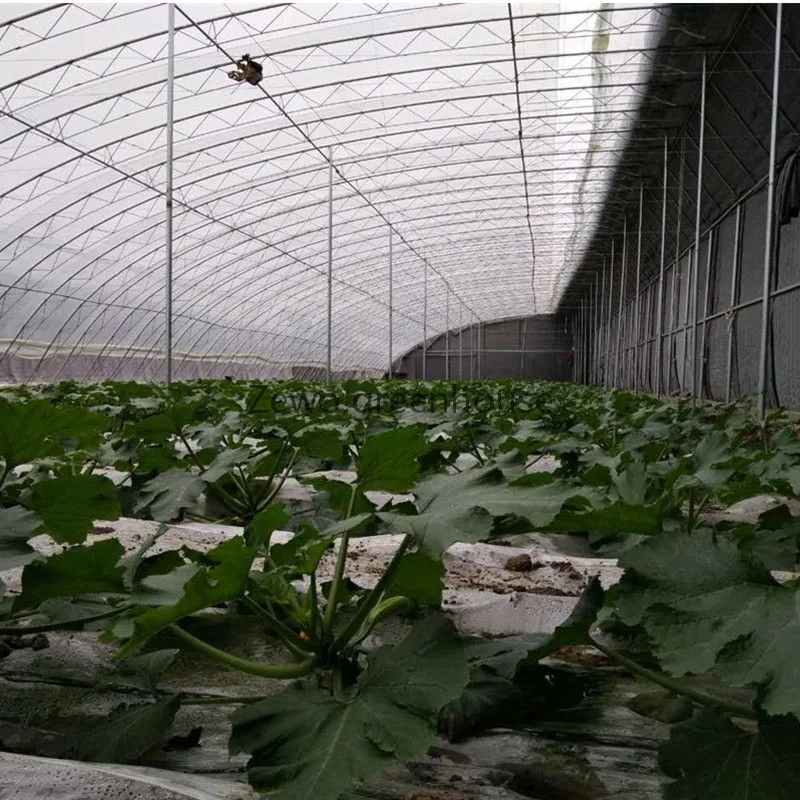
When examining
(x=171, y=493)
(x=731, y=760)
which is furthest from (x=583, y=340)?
(x=731, y=760)

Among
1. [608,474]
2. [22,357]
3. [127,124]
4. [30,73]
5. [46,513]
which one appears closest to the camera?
[46,513]

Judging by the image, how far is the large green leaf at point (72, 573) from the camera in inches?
51.4

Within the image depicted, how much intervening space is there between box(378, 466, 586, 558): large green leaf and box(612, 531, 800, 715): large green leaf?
0.54 feet

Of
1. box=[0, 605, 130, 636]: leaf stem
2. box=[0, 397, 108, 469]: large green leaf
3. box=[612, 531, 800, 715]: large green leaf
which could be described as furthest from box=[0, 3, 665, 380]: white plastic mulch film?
box=[612, 531, 800, 715]: large green leaf

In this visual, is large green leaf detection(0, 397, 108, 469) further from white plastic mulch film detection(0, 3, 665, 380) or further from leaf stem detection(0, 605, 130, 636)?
white plastic mulch film detection(0, 3, 665, 380)

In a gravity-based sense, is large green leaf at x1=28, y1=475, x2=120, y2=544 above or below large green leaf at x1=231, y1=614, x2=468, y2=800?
above

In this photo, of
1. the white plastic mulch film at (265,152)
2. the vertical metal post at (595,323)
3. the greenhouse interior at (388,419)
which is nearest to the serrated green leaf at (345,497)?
the greenhouse interior at (388,419)

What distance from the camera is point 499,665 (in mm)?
1318

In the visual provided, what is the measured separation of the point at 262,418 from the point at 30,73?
1280cm

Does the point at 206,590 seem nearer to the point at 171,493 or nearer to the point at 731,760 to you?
the point at 731,760

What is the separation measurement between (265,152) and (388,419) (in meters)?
16.7

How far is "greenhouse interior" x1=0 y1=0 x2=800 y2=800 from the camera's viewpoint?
1.10 meters

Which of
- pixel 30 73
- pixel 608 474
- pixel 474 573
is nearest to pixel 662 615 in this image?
pixel 608 474

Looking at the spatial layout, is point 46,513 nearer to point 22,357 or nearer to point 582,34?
point 582,34
